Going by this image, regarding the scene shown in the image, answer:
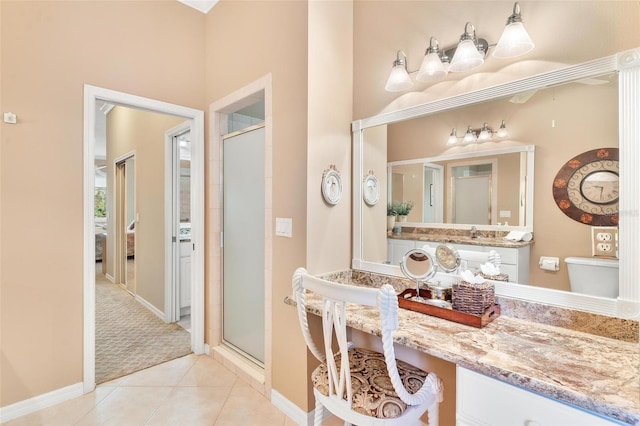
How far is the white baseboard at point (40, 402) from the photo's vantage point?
189cm

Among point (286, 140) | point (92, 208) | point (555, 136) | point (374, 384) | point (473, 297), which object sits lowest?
point (374, 384)

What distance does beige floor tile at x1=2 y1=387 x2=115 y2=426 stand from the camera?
1875 mm

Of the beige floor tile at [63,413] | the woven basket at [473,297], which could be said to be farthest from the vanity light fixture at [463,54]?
the beige floor tile at [63,413]

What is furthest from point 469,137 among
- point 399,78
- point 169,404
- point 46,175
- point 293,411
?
point 46,175

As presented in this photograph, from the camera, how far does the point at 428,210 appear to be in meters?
1.75

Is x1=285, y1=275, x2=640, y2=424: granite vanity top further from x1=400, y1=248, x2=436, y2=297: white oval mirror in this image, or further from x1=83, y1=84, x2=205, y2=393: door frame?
x1=83, y1=84, x2=205, y2=393: door frame

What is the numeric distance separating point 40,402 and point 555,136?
3.23m

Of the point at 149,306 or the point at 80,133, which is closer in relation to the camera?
the point at 80,133

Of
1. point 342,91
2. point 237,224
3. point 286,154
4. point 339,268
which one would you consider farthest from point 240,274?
point 342,91

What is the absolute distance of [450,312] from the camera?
1.37 m

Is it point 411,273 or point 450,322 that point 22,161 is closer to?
point 411,273

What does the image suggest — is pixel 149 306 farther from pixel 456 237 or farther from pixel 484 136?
pixel 484 136

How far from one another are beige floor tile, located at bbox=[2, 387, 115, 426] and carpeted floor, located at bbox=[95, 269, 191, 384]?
0.71 ft

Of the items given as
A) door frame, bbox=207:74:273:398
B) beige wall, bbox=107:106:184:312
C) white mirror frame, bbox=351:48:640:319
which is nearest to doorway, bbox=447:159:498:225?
white mirror frame, bbox=351:48:640:319
